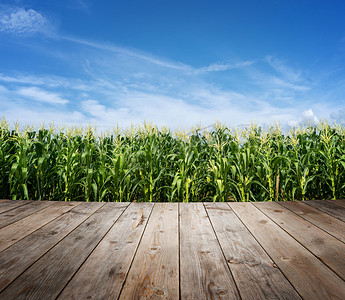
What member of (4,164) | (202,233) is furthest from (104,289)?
(4,164)

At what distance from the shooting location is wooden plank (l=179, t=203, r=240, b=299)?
101 centimetres

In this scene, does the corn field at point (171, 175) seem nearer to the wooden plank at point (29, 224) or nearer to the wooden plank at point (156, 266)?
the wooden plank at point (29, 224)

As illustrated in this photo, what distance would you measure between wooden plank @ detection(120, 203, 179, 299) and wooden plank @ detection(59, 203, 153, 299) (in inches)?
1.5

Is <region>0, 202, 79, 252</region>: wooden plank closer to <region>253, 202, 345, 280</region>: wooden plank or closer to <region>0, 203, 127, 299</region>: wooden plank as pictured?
<region>0, 203, 127, 299</region>: wooden plank

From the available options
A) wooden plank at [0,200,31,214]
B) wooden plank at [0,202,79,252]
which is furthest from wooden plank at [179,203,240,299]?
wooden plank at [0,200,31,214]

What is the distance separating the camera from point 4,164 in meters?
3.41

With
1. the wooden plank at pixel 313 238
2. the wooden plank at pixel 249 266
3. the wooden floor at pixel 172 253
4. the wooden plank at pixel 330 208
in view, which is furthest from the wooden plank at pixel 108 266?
the wooden plank at pixel 330 208

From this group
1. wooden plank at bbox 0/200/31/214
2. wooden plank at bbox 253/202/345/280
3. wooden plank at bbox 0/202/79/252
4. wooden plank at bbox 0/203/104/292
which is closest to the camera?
wooden plank at bbox 0/203/104/292

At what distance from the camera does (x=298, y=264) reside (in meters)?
1.24

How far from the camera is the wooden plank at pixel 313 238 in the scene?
50.8 inches

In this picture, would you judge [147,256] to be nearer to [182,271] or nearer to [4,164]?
[182,271]

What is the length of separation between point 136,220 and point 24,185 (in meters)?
1.79

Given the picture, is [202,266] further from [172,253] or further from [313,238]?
[313,238]

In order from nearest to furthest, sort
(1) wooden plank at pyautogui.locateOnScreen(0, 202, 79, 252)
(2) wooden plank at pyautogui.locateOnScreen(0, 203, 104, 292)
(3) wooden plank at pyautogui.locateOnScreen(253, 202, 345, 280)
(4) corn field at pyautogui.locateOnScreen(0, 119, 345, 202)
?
(2) wooden plank at pyautogui.locateOnScreen(0, 203, 104, 292)
(3) wooden plank at pyautogui.locateOnScreen(253, 202, 345, 280)
(1) wooden plank at pyautogui.locateOnScreen(0, 202, 79, 252)
(4) corn field at pyautogui.locateOnScreen(0, 119, 345, 202)
